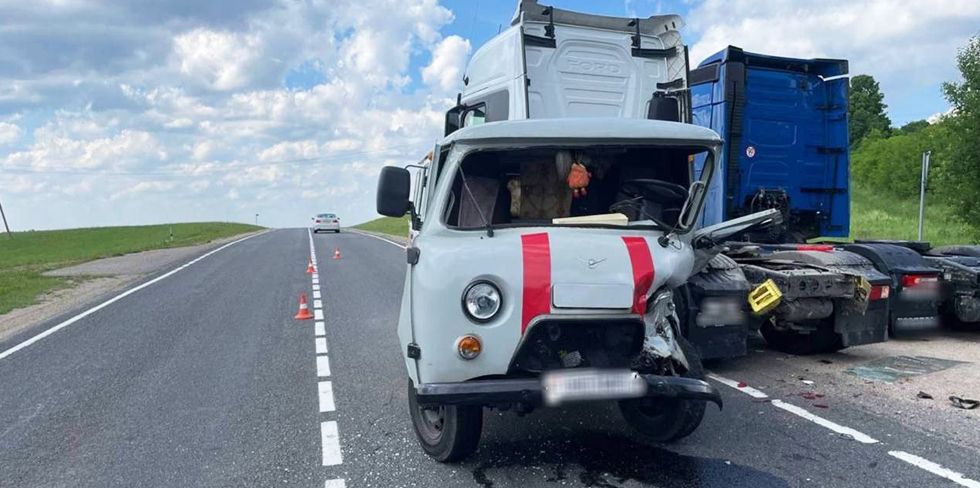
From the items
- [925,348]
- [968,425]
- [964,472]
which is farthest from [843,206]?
[964,472]

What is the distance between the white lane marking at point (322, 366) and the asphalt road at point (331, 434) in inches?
1.7

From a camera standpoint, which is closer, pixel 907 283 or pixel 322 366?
pixel 907 283

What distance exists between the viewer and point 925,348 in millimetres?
7789

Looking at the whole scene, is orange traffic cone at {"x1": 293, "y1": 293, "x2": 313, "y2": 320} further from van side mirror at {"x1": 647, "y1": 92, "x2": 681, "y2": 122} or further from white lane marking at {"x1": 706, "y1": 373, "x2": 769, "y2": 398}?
white lane marking at {"x1": 706, "y1": 373, "x2": 769, "y2": 398}

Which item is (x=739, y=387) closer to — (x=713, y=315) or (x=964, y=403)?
Result: (x=713, y=315)

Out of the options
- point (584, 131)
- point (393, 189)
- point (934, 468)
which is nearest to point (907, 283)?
point (934, 468)

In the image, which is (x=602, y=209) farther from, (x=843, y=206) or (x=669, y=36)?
Answer: (x=843, y=206)

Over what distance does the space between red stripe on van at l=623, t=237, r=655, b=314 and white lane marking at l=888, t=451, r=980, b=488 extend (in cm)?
202

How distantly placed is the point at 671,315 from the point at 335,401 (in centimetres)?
313

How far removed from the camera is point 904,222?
27031 millimetres

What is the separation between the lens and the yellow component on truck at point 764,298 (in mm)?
5637

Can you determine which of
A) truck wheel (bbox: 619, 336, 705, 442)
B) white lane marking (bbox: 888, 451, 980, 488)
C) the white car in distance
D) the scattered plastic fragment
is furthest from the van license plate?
the white car in distance

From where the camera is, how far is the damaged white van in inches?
154

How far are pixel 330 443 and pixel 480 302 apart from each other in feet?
6.16
